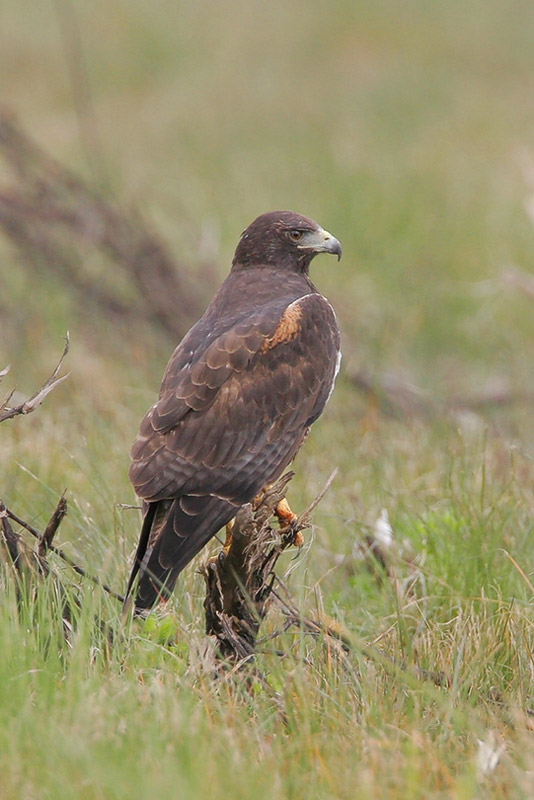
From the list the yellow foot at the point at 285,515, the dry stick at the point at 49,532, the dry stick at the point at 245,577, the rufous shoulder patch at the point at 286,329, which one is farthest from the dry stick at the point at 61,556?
the rufous shoulder patch at the point at 286,329

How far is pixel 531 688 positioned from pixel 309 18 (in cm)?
2041

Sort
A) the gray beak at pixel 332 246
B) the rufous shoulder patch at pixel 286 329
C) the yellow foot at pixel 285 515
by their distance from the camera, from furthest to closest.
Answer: the gray beak at pixel 332 246 → the rufous shoulder patch at pixel 286 329 → the yellow foot at pixel 285 515

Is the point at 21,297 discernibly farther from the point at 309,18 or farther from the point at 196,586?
the point at 309,18

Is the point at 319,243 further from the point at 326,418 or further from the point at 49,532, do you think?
the point at 326,418

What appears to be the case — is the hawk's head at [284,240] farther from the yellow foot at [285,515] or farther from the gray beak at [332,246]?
the yellow foot at [285,515]

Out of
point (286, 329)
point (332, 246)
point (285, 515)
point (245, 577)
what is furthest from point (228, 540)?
point (332, 246)

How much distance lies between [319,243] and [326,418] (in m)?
2.39

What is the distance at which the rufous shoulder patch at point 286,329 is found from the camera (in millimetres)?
4438

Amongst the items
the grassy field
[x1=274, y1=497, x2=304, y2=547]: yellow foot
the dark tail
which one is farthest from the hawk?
the grassy field

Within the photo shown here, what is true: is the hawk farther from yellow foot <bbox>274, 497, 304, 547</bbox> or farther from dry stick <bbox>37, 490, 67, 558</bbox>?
dry stick <bbox>37, 490, 67, 558</bbox>

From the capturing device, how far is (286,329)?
447 centimetres

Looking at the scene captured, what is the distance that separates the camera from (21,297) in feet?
31.2

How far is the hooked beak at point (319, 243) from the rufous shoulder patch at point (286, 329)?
457mm

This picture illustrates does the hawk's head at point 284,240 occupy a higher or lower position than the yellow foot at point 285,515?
higher
